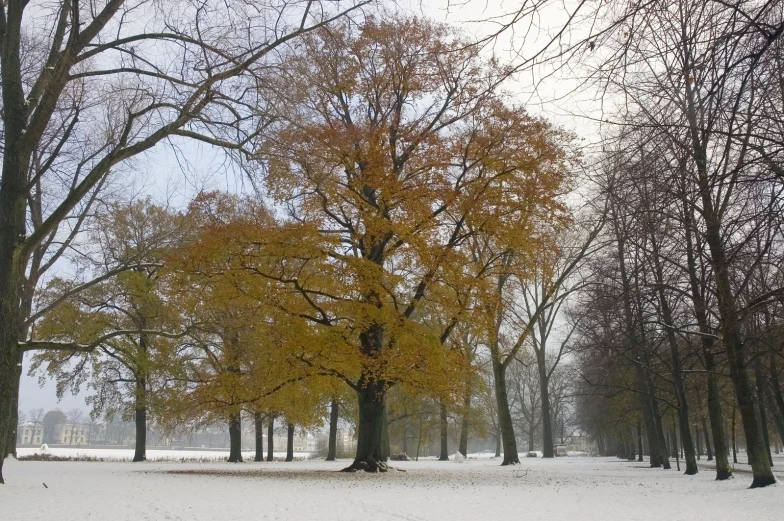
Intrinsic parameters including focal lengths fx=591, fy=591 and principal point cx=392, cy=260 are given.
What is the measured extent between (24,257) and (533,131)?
13609 millimetres

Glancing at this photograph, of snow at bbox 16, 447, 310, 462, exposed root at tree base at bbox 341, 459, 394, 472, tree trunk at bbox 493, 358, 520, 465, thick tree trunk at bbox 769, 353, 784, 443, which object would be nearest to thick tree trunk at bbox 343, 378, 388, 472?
exposed root at tree base at bbox 341, 459, 394, 472

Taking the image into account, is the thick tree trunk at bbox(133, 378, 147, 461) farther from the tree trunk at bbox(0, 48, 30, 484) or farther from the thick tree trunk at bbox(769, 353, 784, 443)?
the thick tree trunk at bbox(769, 353, 784, 443)

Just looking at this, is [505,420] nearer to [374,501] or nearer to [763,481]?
[763,481]

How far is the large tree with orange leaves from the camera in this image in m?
16.0

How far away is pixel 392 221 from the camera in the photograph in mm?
16859

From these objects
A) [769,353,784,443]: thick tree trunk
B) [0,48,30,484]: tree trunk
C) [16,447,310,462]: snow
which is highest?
[0,48,30,484]: tree trunk

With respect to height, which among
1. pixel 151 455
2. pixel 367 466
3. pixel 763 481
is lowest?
pixel 151 455

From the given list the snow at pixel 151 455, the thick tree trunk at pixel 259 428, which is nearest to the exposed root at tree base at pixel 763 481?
the thick tree trunk at pixel 259 428

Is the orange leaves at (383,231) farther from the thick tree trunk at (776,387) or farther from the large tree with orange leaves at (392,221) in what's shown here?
the thick tree trunk at (776,387)

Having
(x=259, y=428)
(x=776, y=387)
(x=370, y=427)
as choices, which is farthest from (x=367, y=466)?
(x=259, y=428)

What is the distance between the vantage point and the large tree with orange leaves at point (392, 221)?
1603 cm

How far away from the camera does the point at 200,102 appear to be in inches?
425

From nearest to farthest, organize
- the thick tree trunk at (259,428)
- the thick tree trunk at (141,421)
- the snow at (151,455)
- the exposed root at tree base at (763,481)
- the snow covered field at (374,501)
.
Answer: the snow covered field at (374,501)
the exposed root at tree base at (763,481)
the thick tree trunk at (141,421)
the thick tree trunk at (259,428)
the snow at (151,455)

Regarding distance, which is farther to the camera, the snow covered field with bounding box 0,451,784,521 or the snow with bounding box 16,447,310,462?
the snow with bounding box 16,447,310,462
